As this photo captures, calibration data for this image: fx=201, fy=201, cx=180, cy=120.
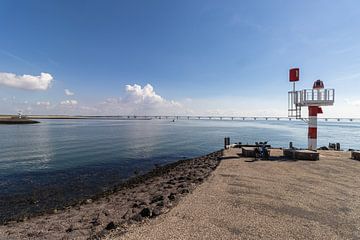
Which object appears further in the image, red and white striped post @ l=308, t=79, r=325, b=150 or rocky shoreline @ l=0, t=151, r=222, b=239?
red and white striped post @ l=308, t=79, r=325, b=150

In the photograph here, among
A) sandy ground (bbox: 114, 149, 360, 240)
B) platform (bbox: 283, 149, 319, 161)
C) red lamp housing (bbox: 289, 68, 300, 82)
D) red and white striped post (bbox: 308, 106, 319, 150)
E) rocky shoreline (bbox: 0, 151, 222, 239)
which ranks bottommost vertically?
rocky shoreline (bbox: 0, 151, 222, 239)

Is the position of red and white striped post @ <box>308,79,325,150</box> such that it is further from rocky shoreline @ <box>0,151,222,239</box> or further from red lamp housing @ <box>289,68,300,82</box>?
rocky shoreline @ <box>0,151,222,239</box>

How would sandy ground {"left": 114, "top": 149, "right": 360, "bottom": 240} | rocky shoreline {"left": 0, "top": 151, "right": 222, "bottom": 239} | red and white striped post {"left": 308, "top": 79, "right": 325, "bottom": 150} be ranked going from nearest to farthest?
sandy ground {"left": 114, "top": 149, "right": 360, "bottom": 240} → rocky shoreline {"left": 0, "top": 151, "right": 222, "bottom": 239} → red and white striped post {"left": 308, "top": 79, "right": 325, "bottom": 150}

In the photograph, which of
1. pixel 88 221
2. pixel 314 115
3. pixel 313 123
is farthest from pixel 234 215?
pixel 314 115

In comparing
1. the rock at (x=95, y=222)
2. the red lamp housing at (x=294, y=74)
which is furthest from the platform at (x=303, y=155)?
the rock at (x=95, y=222)

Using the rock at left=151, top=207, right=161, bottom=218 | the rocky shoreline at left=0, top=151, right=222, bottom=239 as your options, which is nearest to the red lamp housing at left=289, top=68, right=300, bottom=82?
the rocky shoreline at left=0, top=151, right=222, bottom=239

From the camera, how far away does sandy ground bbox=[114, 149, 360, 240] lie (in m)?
5.27

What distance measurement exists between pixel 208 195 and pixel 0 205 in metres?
10.2

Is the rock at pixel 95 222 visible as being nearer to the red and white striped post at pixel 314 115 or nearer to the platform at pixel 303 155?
the platform at pixel 303 155

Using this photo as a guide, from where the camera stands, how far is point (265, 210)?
655 centimetres

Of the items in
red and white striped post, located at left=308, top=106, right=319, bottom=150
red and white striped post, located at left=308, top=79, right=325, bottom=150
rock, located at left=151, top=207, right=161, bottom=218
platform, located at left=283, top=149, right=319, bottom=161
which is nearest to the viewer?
rock, located at left=151, top=207, right=161, bottom=218

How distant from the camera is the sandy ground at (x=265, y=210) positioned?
5266mm

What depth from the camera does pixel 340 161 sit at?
45.0 ft

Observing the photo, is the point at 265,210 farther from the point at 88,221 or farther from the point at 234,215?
the point at 88,221
